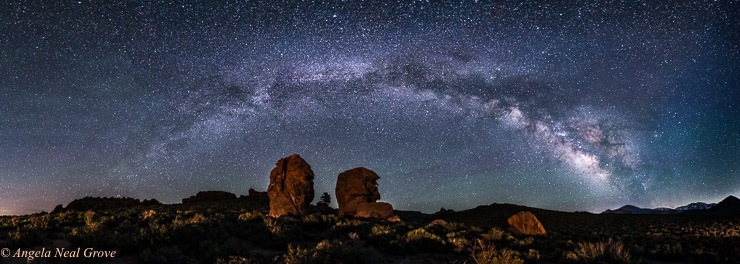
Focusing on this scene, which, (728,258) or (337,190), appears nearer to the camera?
(728,258)

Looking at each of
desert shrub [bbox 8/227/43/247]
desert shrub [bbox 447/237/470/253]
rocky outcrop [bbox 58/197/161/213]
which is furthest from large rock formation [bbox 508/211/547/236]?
rocky outcrop [bbox 58/197/161/213]

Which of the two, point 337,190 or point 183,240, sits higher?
point 337,190

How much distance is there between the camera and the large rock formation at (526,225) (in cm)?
1886

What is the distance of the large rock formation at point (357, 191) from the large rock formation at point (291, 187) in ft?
13.2

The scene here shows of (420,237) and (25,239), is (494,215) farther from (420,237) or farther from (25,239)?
(25,239)

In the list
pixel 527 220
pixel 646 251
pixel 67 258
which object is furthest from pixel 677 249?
pixel 67 258

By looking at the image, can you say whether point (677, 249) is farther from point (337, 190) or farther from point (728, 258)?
point (337, 190)

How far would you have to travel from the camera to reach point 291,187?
2434 centimetres

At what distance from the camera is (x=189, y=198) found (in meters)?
55.5

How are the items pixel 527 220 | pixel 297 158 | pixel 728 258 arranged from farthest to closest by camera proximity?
pixel 297 158 < pixel 527 220 < pixel 728 258

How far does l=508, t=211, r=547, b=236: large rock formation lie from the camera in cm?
1886

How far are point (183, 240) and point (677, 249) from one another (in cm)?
1624

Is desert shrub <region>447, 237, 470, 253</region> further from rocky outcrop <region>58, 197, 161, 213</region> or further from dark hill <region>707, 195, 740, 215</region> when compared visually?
dark hill <region>707, 195, 740, 215</region>

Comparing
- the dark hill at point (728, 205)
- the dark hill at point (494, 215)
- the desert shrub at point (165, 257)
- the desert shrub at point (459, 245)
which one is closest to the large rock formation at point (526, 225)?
the desert shrub at point (459, 245)
